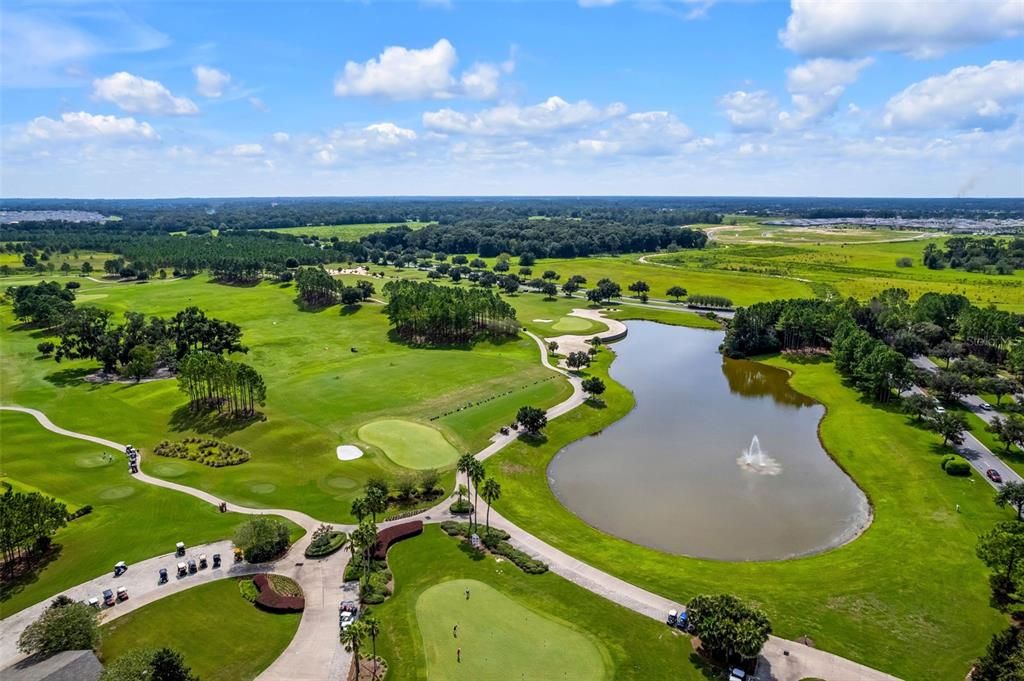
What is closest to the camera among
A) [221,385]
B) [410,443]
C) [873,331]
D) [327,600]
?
[327,600]

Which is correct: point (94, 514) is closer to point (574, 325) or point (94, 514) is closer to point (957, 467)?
point (957, 467)

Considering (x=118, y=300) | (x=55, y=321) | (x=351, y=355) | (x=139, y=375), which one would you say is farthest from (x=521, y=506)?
(x=118, y=300)

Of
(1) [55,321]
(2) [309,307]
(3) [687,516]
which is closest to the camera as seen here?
(3) [687,516]

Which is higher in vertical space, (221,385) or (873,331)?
(873,331)

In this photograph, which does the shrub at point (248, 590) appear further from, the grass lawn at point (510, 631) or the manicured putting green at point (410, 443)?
the manicured putting green at point (410, 443)

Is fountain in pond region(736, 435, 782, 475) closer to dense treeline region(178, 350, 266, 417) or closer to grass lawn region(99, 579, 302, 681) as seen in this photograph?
grass lawn region(99, 579, 302, 681)

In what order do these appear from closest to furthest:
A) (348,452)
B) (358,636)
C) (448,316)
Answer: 1. (358,636)
2. (348,452)
3. (448,316)

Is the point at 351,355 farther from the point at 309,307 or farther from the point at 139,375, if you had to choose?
the point at 309,307

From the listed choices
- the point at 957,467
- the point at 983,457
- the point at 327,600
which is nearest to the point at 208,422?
the point at 327,600
